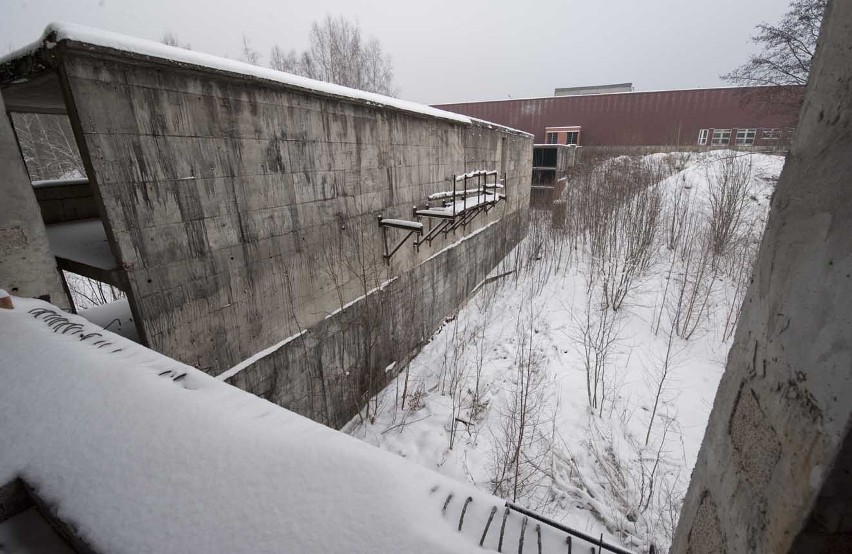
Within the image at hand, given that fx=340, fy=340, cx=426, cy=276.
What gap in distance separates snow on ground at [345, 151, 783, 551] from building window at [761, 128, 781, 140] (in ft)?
44.1

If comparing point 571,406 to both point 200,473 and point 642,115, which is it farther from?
point 642,115

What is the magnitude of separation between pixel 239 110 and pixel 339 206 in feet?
6.00

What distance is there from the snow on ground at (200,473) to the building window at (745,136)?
32.7m

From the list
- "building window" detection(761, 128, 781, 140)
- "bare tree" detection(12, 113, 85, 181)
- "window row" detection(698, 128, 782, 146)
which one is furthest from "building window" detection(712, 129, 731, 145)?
"bare tree" detection(12, 113, 85, 181)

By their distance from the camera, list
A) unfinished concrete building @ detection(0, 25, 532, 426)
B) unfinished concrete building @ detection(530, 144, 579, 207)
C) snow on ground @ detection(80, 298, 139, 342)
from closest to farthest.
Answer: unfinished concrete building @ detection(0, 25, 532, 426)
snow on ground @ detection(80, 298, 139, 342)
unfinished concrete building @ detection(530, 144, 579, 207)

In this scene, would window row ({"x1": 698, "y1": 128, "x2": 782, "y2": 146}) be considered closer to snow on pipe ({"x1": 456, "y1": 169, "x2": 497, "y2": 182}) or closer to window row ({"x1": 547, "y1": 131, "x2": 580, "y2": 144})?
window row ({"x1": 547, "y1": 131, "x2": 580, "y2": 144})

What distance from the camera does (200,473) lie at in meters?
1.10

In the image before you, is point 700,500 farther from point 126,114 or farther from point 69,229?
point 69,229

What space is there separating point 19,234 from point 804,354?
4.38m

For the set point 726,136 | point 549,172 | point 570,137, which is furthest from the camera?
point 570,137

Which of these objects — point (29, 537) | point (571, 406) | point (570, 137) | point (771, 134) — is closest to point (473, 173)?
point (571, 406)

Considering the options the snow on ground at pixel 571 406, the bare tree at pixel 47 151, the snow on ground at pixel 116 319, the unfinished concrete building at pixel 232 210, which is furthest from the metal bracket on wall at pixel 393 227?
the bare tree at pixel 47 151

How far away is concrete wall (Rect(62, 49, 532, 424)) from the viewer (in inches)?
114

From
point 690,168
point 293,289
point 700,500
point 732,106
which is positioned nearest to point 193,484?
point 700,500
